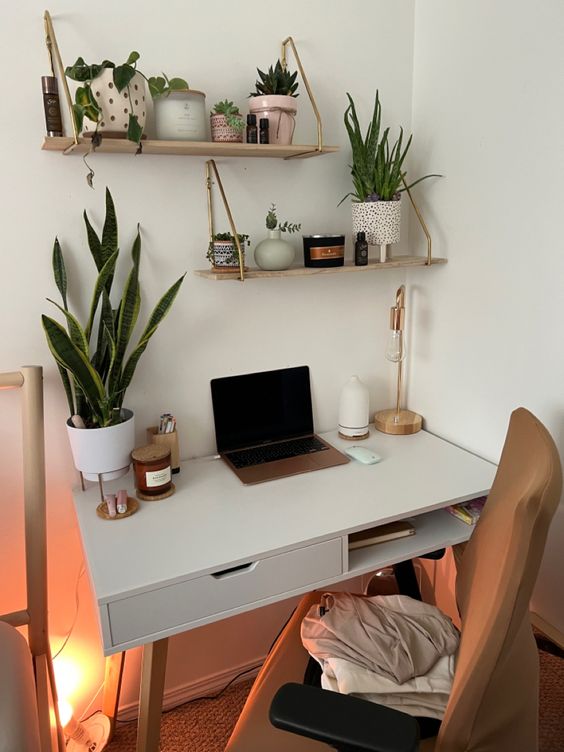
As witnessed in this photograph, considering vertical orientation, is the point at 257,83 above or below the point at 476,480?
above

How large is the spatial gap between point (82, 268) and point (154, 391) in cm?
39

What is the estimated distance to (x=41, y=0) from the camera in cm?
125

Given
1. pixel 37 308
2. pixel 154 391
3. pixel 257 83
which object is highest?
pixel 257 83

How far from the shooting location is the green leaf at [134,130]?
119 cm

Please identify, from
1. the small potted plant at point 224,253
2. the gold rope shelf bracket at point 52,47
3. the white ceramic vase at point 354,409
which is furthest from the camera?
the white ceramic vase at point 354,409

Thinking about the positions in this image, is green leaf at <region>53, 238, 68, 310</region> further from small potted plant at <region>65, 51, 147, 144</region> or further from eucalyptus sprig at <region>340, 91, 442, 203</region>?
eucalyptus sprig at <region>340, 91, 442, 203</region>

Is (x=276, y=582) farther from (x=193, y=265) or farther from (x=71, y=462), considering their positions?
(x=193, y=265)

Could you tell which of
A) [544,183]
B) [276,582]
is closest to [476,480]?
[276,582]

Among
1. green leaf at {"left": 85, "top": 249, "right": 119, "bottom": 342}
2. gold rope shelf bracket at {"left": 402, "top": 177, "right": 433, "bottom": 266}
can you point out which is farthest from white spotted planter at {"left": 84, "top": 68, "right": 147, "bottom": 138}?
gold rope shelf bracket at {"left": 402, "top": 177, "right": 433, "bottom": 266}

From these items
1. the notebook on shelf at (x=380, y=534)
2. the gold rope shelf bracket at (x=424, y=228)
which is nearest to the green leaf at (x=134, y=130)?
the gold rope shelf bracket at (x=424, y=228)

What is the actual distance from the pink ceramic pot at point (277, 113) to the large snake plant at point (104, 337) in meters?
0.43

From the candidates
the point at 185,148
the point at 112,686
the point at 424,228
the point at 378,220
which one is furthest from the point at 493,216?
the point at 112,686

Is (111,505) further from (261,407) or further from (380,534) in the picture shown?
(380,534)

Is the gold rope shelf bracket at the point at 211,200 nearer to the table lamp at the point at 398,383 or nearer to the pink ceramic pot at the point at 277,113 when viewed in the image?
the pink ceramic pot at the point at 277,113
